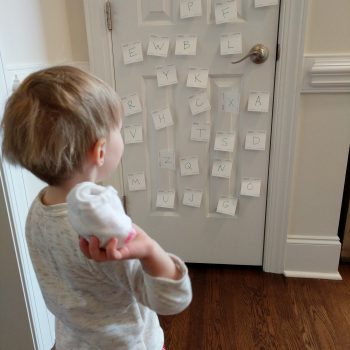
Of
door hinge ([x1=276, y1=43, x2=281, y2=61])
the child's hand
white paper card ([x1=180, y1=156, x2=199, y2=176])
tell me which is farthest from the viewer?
white paper card ([x1=180, y1=156, x2=199, y2=176])

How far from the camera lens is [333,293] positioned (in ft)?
5.60

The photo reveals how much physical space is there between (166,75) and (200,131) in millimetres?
297

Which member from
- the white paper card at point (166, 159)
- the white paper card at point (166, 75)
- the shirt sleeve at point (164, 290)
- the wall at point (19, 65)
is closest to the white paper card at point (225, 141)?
the white paper card at point (166, 159)

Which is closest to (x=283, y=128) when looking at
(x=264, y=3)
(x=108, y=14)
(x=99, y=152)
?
(x=264, y=3)

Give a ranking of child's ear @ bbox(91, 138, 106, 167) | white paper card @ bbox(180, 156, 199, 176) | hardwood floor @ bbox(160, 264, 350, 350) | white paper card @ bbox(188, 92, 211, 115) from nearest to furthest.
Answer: child's ear @ bbox(91, 138, 106, 167) → hardwood floor @ bbox(160, 264, 350, 350) → white paper card @ bbox(188, 92, 211, 115) → white paper card @ bbox(180, 156, 199, 176)

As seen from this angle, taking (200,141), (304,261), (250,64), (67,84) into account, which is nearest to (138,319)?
(67,84)

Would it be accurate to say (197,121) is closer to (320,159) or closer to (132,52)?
(132,52)

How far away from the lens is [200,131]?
170 cm

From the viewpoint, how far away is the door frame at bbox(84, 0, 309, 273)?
4.94 feet

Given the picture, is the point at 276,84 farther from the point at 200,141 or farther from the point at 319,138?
the point at 200,141

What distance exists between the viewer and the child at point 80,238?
57 cm

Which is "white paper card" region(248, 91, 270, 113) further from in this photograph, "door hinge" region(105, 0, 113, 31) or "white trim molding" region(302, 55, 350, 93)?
"door hinge" region(105, 0, 113, 31)

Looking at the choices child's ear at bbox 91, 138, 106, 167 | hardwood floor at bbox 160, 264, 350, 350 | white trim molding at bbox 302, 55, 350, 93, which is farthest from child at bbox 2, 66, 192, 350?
white trim molding at bbox 302, 55, 350, 93

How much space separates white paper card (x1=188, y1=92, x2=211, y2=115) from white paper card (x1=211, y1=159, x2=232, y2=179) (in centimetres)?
26
